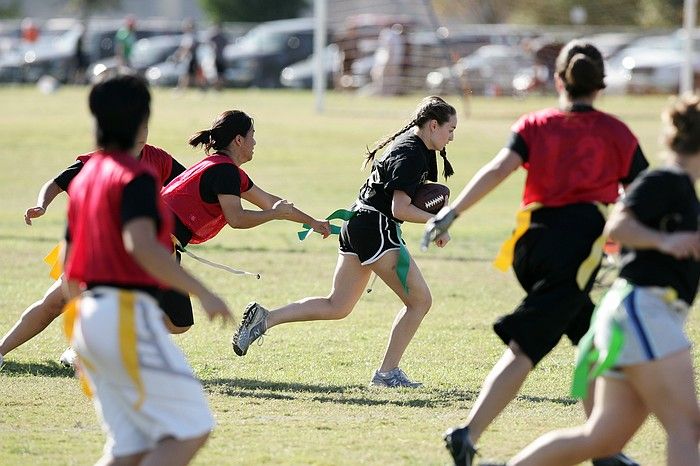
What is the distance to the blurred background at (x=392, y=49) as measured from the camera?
3403 centimetres

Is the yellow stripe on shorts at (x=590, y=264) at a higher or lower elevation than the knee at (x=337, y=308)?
higher

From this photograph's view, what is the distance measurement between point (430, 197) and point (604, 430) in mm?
2986

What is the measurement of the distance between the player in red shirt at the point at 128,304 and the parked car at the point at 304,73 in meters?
35.7

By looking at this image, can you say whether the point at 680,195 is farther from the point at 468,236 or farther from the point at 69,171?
the point at 468,236

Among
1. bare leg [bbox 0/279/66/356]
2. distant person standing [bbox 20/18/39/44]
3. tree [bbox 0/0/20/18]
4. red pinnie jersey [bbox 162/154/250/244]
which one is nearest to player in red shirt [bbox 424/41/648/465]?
red pinnie jersey [bbox 162/154/250/244]

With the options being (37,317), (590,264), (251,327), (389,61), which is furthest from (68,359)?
(389,61)

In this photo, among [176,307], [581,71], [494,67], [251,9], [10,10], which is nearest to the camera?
[581,71]

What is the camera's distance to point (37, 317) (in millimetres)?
7570

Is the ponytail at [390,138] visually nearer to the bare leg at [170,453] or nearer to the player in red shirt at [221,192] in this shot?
the player in red shirt at [221,192]

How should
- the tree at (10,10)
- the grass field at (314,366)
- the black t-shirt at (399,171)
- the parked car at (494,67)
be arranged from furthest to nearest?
the tree at (10,10)
the parked car at (494,67)
the black t-shirt at (399,171)
the grass field at (314,366)

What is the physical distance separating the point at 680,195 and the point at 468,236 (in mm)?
11012

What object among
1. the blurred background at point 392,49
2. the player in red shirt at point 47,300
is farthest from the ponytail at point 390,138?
the blurred background at point 392,49

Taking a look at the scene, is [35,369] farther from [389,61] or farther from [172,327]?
[389,61]

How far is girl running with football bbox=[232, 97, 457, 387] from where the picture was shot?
7.36m
